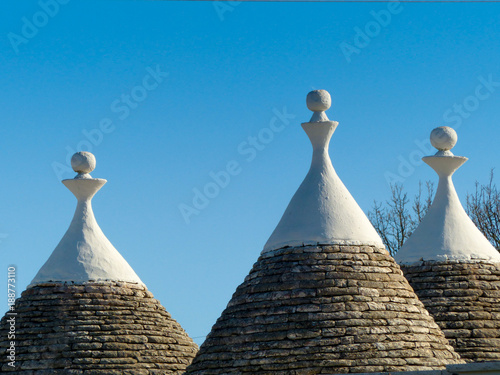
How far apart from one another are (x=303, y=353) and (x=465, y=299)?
4.31 metres

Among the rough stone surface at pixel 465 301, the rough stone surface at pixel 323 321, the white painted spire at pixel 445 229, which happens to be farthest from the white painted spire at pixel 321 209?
the white painted spire at pixel 445 229

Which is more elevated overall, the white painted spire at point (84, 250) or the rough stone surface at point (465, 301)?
the white painted spire at point (84, 250)

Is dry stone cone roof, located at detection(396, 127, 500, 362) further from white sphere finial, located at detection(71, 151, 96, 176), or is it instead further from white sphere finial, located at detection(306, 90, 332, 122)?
white sphere finial, located at detection(71, 151, 96, 176)

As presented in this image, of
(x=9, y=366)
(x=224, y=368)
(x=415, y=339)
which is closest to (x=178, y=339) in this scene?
(x=9, y=366)

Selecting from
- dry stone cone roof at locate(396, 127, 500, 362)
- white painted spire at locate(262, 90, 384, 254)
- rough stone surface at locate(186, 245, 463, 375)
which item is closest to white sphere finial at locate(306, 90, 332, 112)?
white painted spire at locate(262, 90, 384, 254)

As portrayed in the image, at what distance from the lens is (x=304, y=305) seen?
14.5 m

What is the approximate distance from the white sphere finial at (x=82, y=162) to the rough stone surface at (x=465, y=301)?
5.54 meters

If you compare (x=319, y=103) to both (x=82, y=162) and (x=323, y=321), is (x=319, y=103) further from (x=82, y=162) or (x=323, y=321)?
(x=82, y=162)

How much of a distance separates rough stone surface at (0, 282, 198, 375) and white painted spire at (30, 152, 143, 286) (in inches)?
7.0

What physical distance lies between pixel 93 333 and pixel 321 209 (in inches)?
171

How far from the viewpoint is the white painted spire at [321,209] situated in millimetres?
15328

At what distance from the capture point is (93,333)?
17.5 m

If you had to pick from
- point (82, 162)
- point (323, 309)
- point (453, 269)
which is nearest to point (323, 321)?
point (323, 309)

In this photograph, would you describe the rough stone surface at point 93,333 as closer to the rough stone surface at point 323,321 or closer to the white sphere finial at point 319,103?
the rough stone surface at point 323,321
